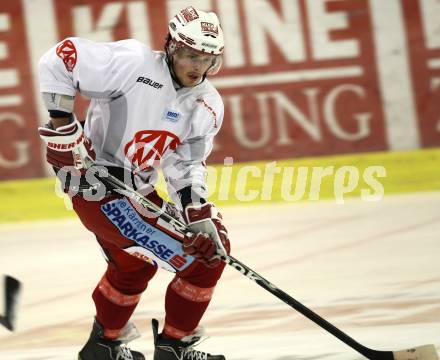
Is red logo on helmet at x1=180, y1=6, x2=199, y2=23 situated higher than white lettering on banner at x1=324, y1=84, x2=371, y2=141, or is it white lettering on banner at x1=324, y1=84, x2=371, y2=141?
red logo on helmet at x1=180, y1=6, x2=199, y2=23

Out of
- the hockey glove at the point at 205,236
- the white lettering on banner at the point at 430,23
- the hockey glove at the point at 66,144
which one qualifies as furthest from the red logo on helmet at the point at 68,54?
the white lettering on banner at the point at 430,23

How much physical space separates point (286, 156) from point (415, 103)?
3.33ft

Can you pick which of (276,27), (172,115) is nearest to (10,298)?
(172,115)

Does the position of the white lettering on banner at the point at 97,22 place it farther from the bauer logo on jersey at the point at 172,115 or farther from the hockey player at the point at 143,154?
the bauer logo on jersey at the point at 172,115

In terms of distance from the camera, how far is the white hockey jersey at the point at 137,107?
153 inches

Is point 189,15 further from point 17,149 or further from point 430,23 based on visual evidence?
point 17,149

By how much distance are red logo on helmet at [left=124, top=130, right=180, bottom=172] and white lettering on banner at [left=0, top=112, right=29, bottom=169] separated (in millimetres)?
4420

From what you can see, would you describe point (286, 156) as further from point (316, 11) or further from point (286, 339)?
point (286, 339)

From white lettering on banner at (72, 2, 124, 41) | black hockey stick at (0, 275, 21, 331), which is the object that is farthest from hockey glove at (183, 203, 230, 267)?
white lettering on banner at (72, 2, 124, 41)

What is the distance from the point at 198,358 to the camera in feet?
13.3

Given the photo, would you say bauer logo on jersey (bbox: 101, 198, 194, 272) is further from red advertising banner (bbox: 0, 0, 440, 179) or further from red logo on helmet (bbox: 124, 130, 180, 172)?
red advertising banner (bbox: 0, 0, 440, 179)

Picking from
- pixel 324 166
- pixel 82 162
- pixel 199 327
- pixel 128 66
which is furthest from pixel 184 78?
pixel 324 166

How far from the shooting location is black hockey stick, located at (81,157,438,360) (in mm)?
3787

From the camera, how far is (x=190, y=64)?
12.9 ft
